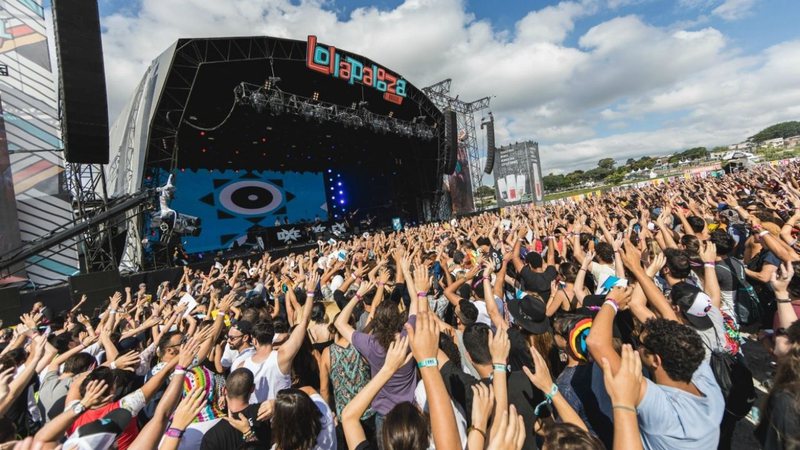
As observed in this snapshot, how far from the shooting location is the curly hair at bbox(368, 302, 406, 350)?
8.39ft

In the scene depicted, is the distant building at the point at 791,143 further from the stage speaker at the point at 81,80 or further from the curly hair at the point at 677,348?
the stage speaker at the point at 81,80

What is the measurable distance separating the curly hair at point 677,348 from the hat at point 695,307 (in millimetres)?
973

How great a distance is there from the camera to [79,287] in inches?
366

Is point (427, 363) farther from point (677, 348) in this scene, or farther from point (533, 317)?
point (533, 317)

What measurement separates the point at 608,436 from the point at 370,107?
17978mm

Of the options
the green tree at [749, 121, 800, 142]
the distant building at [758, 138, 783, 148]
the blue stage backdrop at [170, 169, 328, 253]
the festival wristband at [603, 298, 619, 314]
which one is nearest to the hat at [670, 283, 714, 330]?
the festival wristband at [603, 298, 619, 314]

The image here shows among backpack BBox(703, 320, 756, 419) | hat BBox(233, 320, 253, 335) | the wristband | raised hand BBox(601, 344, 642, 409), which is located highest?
raised hand BBox(601, 344, 642, 409)

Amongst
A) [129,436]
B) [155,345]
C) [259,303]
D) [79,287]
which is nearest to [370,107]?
[79,287]

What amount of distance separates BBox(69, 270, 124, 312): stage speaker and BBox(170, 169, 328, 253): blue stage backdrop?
8.37 m

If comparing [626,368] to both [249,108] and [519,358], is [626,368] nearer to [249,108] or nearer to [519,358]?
[519,358]

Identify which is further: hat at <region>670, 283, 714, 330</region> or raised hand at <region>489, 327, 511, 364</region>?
hat at <region>670, 283, 714, 330</region>

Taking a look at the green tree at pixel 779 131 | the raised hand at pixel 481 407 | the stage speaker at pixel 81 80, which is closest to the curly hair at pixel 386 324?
the raised hand at pixel 481 407

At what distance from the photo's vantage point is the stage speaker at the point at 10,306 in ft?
27.7

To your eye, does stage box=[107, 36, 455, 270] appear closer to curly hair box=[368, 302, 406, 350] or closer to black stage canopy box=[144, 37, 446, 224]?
black stage canopy box=[144, 37, 446, 224]
